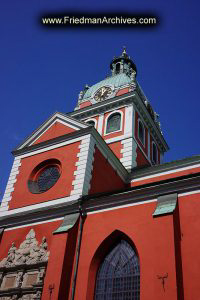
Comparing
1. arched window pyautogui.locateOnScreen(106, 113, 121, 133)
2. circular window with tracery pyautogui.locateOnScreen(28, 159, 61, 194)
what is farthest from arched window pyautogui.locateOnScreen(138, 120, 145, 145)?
circular window with tracery pyautogui.locateOnScreen(28, 159, 61, 194)

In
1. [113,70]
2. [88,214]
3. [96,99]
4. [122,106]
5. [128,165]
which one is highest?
[113,70]

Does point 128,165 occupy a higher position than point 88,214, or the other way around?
point 128,165

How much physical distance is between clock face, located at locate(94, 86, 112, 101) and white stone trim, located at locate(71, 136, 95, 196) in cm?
1175

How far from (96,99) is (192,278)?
20.0 meters

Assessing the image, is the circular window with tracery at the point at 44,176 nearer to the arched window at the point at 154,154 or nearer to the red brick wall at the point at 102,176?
the red brick wall at the point at 102,176

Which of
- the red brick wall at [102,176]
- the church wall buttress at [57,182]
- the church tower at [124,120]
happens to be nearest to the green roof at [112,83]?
the church tower at [124,120]

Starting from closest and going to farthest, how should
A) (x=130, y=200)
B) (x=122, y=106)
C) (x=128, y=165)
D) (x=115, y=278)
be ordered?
1. (x=115, y=278)
2. (x=130, y=200)
3. (x=128, y=165)
4. (x=122, y=106)

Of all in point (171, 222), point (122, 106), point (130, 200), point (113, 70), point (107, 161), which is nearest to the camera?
point (171, 222)

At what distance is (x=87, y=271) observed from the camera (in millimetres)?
12461

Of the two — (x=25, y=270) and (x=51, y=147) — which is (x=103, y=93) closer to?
(x=51, y=147)

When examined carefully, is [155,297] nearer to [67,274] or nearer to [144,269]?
[144,269]

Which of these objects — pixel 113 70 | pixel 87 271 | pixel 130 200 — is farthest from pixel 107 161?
pixel 113 70

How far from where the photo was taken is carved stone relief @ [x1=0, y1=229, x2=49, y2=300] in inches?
510

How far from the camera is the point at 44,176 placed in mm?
17609
